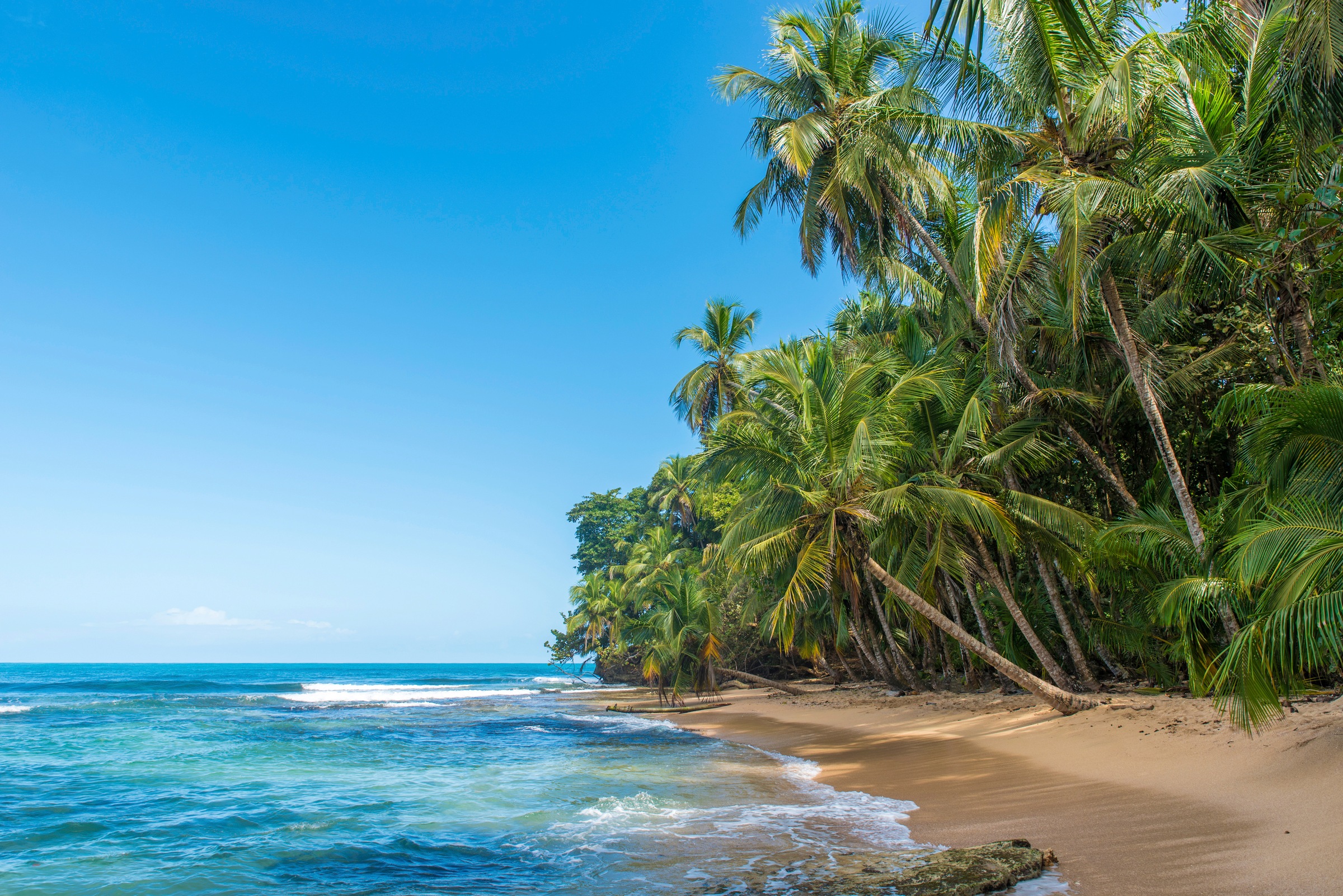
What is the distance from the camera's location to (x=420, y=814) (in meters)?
9.73

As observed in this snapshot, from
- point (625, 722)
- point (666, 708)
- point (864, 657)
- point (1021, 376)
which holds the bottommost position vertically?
point (666, 708)

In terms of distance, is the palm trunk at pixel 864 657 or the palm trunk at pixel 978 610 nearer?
the palm trunk at pixel 978 610

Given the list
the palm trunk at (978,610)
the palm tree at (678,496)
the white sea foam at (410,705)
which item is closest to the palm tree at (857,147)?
the palm trunk at (978,610)

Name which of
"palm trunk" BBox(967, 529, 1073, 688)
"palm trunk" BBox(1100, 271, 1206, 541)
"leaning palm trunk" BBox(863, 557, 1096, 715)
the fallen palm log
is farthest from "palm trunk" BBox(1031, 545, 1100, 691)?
the fallen palm log

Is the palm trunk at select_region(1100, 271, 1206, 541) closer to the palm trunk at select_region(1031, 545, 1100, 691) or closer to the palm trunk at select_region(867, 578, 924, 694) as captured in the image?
the palm trunk at select_region(1031, 545, 1100, 691)

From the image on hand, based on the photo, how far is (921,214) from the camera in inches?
606

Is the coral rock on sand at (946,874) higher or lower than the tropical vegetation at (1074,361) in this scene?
lower

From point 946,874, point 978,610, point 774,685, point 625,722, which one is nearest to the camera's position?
point 946,874

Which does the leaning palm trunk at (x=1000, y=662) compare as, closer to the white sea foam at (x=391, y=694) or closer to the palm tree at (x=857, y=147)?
the palm tree at (x=857, y=147)

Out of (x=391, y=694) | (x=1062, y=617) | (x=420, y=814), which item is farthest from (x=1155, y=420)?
(x=391, y=694)

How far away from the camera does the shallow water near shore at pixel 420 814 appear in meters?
6.76

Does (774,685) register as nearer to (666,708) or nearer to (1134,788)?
(666,708)

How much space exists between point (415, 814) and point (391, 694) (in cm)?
3693

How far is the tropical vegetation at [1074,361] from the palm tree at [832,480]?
0.06 meters
